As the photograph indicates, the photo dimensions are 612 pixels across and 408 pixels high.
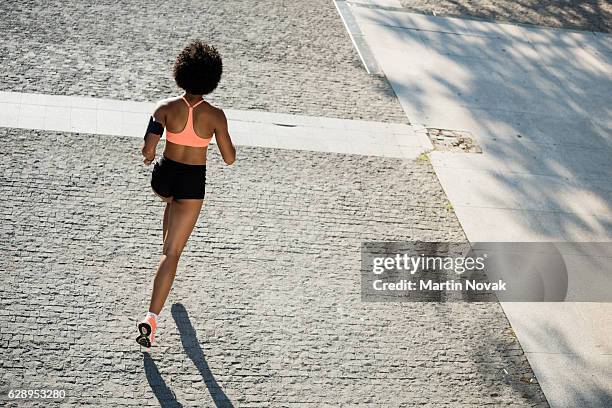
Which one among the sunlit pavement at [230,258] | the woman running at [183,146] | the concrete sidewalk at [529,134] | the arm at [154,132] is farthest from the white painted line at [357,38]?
the arm at [154,132]

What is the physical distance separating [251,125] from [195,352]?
11.3ft

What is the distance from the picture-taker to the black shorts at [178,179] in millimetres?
5371

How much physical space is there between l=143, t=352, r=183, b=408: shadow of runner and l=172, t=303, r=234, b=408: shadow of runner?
0.81 feet

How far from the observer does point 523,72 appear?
10.7 metres

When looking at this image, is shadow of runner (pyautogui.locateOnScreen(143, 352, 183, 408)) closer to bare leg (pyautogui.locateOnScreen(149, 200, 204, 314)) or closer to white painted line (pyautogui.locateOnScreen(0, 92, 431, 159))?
bare leg (pyautogui.locateOnScreen(149, 200, 204, 314))

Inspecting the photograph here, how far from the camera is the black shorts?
17.6ft

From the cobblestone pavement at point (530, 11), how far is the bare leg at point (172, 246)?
7491mm

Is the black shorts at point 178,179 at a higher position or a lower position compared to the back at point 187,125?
lower

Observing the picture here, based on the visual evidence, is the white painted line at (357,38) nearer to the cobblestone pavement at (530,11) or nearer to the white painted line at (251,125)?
the cobblestone pavement at (530,11)

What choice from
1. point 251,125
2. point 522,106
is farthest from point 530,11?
point 251,125

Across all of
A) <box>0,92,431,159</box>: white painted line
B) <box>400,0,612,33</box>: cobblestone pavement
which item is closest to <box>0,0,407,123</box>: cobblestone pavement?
<box>0,92,431,159</box>: white painted line

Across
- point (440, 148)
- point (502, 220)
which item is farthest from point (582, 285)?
point (440, 148)

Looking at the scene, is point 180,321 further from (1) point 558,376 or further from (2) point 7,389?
(1) point 558,376

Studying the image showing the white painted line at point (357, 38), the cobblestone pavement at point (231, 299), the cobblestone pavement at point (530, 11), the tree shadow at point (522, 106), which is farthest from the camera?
the cobblestone pavement at point (530, 11)
